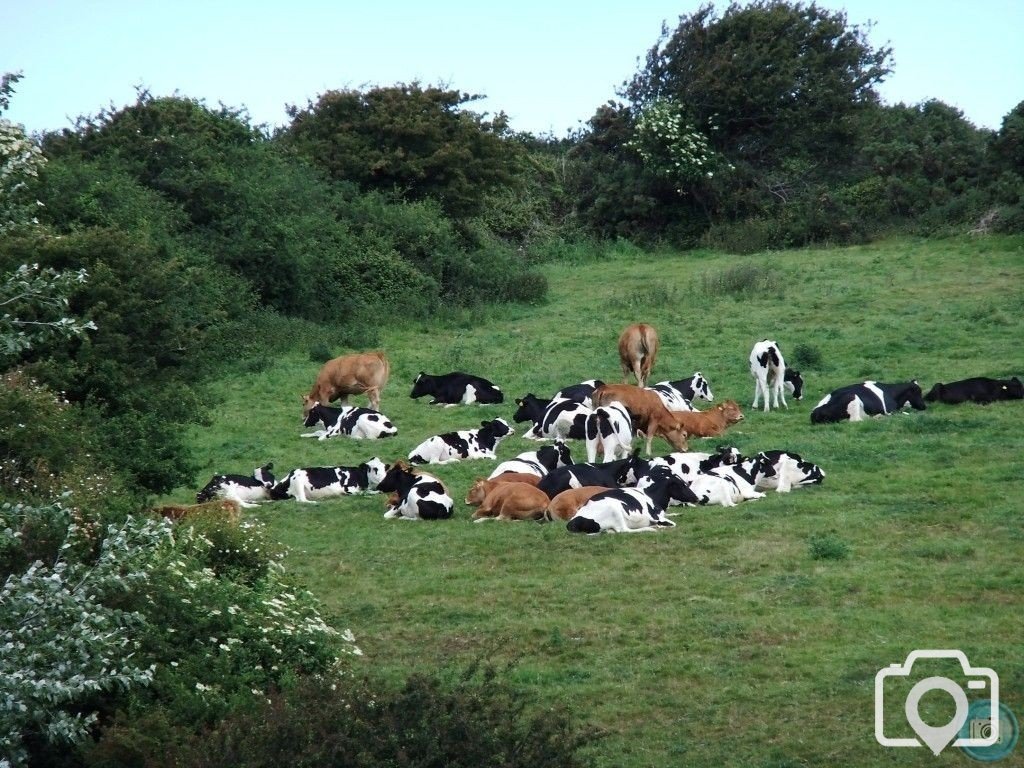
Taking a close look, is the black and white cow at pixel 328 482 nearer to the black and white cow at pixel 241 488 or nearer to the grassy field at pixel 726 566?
the black and white cow at pixel 241 488

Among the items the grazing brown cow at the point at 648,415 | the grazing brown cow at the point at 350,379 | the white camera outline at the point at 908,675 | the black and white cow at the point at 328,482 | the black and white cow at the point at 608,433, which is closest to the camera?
the white camera outline at the point at 908,675

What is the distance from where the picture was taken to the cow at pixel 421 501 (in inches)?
635

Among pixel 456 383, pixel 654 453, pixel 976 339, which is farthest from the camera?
pixel 976 339

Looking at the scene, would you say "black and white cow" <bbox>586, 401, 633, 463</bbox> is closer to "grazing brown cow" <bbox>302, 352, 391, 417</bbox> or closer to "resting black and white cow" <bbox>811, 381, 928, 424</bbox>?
"resting black and white cow" <bbox>811, 381, 928, 424</bbox>

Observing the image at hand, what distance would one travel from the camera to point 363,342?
93.5 ft

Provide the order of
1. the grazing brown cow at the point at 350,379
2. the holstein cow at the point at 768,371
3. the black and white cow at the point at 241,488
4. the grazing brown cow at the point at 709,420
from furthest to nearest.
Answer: the grazing brown cow at the point at 350,379 < the holstein cow at the point at 768,371 < the grazing brown cow at the point at 709,420 < the black and white cow at the point at 241,488

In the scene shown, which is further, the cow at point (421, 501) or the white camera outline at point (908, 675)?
the cow at point (421, 501)

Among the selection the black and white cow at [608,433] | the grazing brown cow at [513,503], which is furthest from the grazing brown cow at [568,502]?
the black and white cow at [608,433]

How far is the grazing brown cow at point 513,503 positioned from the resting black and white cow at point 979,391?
24.7 feet

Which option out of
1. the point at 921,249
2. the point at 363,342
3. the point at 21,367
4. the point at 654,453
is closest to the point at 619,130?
the point at 921,249

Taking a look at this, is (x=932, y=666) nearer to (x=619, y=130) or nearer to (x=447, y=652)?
(x=447, y=652)

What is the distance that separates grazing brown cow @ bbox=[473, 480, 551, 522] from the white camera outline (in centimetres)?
608

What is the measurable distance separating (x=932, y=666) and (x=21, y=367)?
961 centimetres

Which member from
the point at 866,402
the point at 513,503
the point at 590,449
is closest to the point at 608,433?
the point at 590,449
